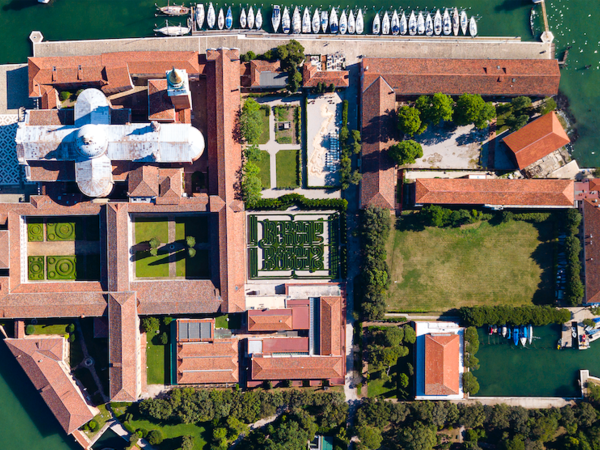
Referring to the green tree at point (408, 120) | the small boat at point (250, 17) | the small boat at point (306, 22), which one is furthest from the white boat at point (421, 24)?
the small boat at point (250, 17)

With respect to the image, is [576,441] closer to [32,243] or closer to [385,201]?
[385,201]

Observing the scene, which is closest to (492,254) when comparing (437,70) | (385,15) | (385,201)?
(385,201)

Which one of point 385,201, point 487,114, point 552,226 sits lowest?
point 552,226

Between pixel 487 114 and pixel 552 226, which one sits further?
pixel 552 226

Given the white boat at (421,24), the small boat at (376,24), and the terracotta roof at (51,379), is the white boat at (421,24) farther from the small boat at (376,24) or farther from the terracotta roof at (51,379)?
the terracotta roof at (51,379)

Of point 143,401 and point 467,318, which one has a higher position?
point 467,318

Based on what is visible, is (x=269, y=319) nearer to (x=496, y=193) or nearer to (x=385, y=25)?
(x=496, y=193)
